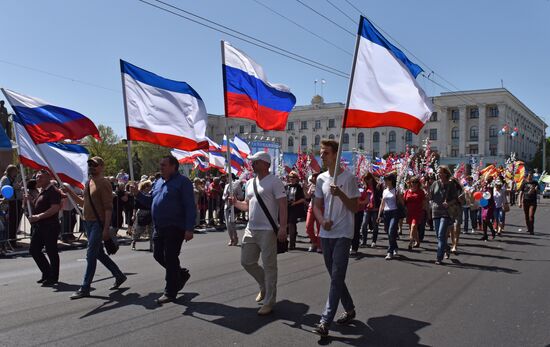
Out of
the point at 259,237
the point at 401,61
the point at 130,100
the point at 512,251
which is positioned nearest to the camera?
the point at 259,237

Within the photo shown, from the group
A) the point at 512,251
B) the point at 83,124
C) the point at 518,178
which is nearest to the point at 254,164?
the point at 83,124

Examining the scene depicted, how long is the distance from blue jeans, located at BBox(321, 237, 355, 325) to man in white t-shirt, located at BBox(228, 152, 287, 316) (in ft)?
2.46

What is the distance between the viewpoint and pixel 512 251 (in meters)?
11.1

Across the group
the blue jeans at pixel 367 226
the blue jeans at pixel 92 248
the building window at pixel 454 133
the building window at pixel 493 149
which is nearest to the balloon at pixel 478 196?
the blue jeans at pixel 367 226

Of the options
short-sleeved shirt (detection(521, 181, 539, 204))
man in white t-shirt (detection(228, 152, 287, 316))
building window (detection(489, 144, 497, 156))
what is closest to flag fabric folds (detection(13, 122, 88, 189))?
man in white t-shirt (detection(228, 152, 287, 316))

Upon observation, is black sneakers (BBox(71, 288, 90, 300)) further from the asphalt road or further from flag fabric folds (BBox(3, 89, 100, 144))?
flag fabric folds (BBox(3, 89, 100, 144))

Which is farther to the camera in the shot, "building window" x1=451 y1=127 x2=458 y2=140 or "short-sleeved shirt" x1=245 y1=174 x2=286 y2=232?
"building window" x1=451 y1=127 x2=458 y2=140

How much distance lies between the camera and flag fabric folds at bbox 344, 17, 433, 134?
5.89 meters

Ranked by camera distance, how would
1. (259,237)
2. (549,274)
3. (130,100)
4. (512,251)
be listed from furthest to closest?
1. (512,251)
2. (549,274)
3. (130,100)
4. (259,237)

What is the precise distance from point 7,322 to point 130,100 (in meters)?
3.65

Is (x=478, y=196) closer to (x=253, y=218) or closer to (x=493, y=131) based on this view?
(x=253, y=218)

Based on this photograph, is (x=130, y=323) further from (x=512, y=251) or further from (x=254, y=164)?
(x=512, y=251)

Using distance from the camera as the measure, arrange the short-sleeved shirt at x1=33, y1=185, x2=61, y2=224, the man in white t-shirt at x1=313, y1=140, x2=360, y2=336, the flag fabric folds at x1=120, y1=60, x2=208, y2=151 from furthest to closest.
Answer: the flag fabric folds at x1=120, y1=60, x2=208, y2=151
the short-sleeved shirt at x1=33, y1=185, x2=61, y2=224
the man in white t-shirt at x1=313, y1=140, x2=360, y2=336

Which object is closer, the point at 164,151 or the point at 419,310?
the point at 419,310
